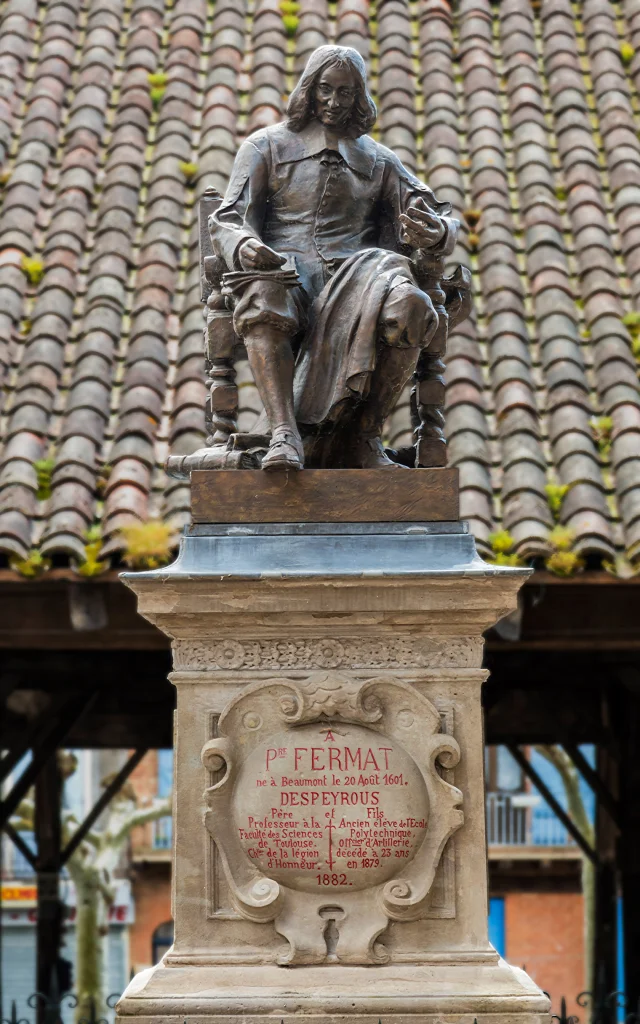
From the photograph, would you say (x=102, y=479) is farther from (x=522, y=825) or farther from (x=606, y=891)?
(x=522, y=825)

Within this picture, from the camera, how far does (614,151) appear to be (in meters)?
9.05

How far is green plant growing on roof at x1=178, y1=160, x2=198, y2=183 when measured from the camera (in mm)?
8977

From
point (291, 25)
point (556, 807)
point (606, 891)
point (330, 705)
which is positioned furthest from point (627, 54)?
point (330, 705)

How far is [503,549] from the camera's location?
688cm

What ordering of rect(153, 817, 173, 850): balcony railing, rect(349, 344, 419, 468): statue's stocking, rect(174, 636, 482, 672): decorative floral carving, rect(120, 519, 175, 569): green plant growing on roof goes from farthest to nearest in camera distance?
rect(153, 817, 173, 850): balcony railing → rect(120, 519, 175, 569): green plant growing on roof → rect(349, 344, 419, 468): statue's stocking → rect(174, 636, 482, 672): decorative floral carving

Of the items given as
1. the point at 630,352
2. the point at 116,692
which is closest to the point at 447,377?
the point at 630,352

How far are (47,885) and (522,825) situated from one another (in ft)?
38.7

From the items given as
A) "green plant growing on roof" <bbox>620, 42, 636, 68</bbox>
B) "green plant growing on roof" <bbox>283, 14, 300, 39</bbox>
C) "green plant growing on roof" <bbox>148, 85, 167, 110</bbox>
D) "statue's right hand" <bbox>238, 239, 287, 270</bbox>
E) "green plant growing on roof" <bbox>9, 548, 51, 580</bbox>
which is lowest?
"green plant growing on roof" <bbox>9, 548, 51, 580</bbox>

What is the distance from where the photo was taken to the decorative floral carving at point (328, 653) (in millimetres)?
4625

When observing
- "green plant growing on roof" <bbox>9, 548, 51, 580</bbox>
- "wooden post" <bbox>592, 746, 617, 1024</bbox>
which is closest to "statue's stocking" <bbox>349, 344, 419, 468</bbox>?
"green plant growing on roof" <bbox>9, 548, 51, 580</bbox>

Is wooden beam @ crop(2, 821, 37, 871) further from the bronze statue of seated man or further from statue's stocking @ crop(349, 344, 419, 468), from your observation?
statue's stocking @ crop(349, 344, 419, 468)

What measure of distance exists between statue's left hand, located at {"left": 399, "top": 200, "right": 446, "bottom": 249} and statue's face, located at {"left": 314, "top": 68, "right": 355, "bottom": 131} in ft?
1.23

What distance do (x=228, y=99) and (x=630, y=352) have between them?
9.47 ft

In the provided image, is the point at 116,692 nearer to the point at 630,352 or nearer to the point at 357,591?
the point at 630,352
